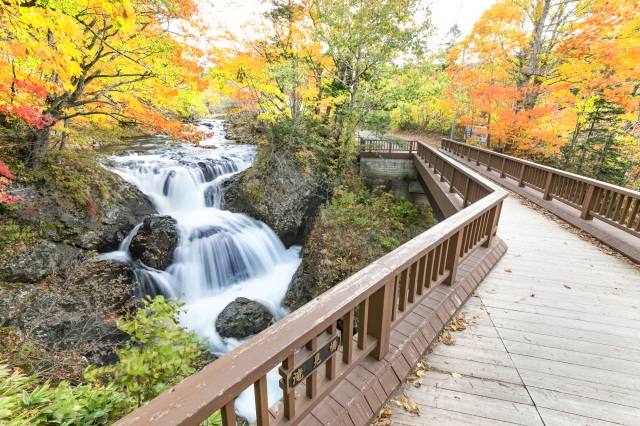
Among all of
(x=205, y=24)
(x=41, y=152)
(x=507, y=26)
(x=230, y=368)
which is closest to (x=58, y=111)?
(x=41, y=152)

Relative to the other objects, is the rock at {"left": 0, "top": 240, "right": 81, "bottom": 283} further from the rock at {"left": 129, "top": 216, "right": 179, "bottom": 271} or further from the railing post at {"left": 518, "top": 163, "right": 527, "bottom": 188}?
the railing post at {"left": 518, "top": 163, "right": 527, "bottom": 188}

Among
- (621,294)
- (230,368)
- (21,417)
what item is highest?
(230,368)

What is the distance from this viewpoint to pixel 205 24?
29.2ft

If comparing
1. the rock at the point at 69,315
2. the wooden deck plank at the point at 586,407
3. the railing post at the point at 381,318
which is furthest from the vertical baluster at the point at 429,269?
the rock at the point at 69,315

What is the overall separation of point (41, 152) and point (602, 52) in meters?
19.3

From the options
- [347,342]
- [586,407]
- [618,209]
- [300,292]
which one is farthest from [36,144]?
[618,209]

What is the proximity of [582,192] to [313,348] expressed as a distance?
8.42 metres

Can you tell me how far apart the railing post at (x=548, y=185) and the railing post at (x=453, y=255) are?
6.83 meters

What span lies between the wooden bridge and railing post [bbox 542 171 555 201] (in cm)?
371

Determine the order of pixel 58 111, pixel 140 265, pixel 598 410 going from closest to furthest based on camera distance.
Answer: pixel 598 410
pixel 58 111
pixel 140 265

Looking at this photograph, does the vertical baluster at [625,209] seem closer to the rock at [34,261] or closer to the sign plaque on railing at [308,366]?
the sign plaque on railing at [308,366]

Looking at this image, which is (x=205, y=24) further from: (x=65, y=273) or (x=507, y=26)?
(x=507, y=26)

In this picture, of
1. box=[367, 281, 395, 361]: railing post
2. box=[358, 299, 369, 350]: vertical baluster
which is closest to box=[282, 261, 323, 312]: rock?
box=[367, 281, 395, 361]: railing post

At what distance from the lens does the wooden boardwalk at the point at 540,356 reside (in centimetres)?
223
